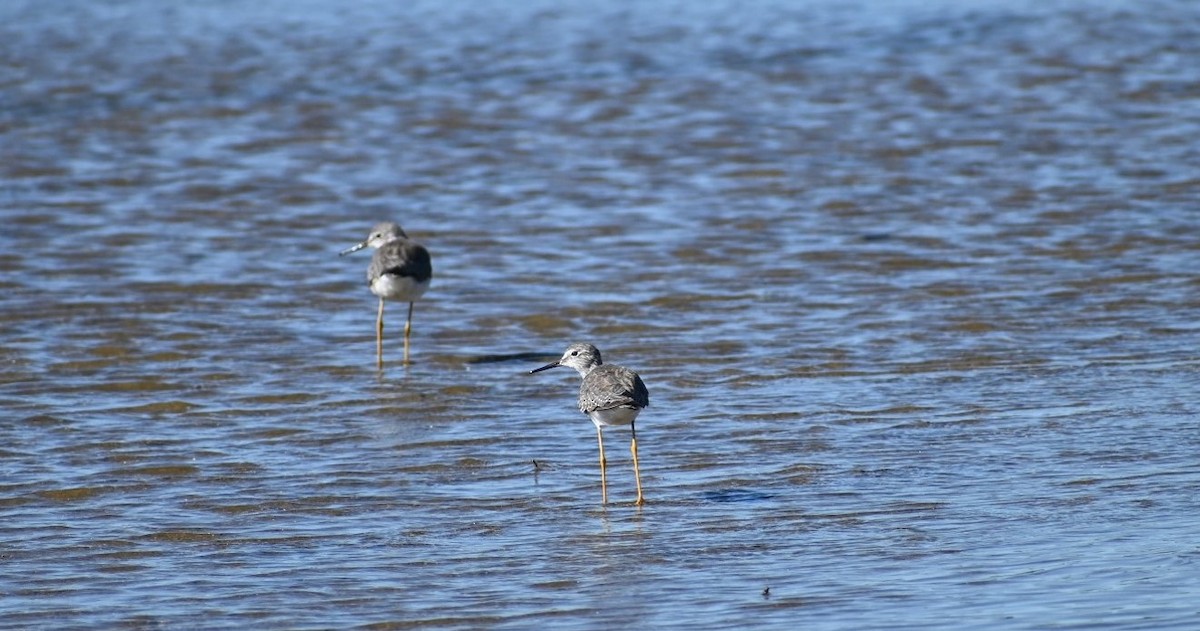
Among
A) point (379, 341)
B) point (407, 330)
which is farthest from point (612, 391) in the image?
point (407, 330)

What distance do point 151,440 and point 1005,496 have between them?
4496 mm

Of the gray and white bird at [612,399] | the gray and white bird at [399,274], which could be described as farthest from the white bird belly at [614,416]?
the gray and white bird at [399,274]

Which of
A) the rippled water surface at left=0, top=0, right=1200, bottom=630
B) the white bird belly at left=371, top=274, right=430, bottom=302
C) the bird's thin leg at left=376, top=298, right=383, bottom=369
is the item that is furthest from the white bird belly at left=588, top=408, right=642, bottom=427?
the white bird belly at left=371, top=274, right=430, bottom=302

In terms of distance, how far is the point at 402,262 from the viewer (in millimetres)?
12414

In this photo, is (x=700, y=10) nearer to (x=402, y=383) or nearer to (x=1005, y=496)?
(x=402, y=383)

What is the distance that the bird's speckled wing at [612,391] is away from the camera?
867cm

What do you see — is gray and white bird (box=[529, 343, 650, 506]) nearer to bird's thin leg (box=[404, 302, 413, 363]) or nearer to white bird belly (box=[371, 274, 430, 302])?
bird's thin leg (box=[404, 302, 413, 363])

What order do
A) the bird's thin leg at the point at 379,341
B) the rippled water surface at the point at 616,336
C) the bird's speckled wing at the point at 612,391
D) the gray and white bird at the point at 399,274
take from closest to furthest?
the rippled water surface at the point at 616,336 < the bird's speckled wing at the point at 612,391 < the bird's thin leg at the point at 379,341 < the gray and white bird at the point at 399,274

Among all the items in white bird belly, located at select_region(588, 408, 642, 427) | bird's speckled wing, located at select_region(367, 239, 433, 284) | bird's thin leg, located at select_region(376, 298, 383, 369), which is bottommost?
bird's thin leg, located at select_region(376, 298, 383, 369)

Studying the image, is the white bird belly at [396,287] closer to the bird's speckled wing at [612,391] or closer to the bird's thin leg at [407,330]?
the bird's thin leg at [407,330]

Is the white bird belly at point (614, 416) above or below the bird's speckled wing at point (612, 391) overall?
below

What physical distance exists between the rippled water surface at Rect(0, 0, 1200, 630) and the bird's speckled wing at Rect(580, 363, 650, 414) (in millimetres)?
452

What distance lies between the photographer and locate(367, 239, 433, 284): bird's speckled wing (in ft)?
40.7

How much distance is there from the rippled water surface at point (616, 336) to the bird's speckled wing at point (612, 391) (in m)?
0.45
